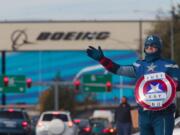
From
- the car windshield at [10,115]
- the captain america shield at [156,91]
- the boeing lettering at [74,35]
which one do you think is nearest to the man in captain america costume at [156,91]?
the captain america shield at [156,91]

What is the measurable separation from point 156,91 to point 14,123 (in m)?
23.6

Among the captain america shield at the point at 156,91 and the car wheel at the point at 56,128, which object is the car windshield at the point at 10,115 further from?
the captain america shield at the point at 156,91

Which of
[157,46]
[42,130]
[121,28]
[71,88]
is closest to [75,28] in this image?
[121,28]

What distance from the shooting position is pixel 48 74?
92625mm

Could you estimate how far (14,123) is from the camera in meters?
32.8

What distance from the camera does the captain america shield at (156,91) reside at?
950 centimetres

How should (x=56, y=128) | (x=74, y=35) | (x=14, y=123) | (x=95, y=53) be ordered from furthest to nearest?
(x=74, y=35), (x=14, y=123), (x=56, y=128), (x=95, y=53)

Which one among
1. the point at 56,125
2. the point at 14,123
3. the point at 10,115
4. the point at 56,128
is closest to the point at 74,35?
the point at 10,115

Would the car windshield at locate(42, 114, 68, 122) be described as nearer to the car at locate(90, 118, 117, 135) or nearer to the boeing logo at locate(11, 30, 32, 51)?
the car at locate(90, 118, 117, 135)

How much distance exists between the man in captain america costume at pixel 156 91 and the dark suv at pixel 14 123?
23183mm

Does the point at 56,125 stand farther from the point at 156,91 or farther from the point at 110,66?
the point at 156,91

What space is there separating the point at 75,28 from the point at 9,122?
5196 centimetres

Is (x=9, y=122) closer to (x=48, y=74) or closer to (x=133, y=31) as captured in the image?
(x=133, y=31)

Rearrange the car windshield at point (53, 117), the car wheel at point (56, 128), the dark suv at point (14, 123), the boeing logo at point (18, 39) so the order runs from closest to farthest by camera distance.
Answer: the car wheel at point (56, 128) → the car windshield at point (53, 117) → the dark suv at point (14, 123) → the boeing logo at point (18, 39)
